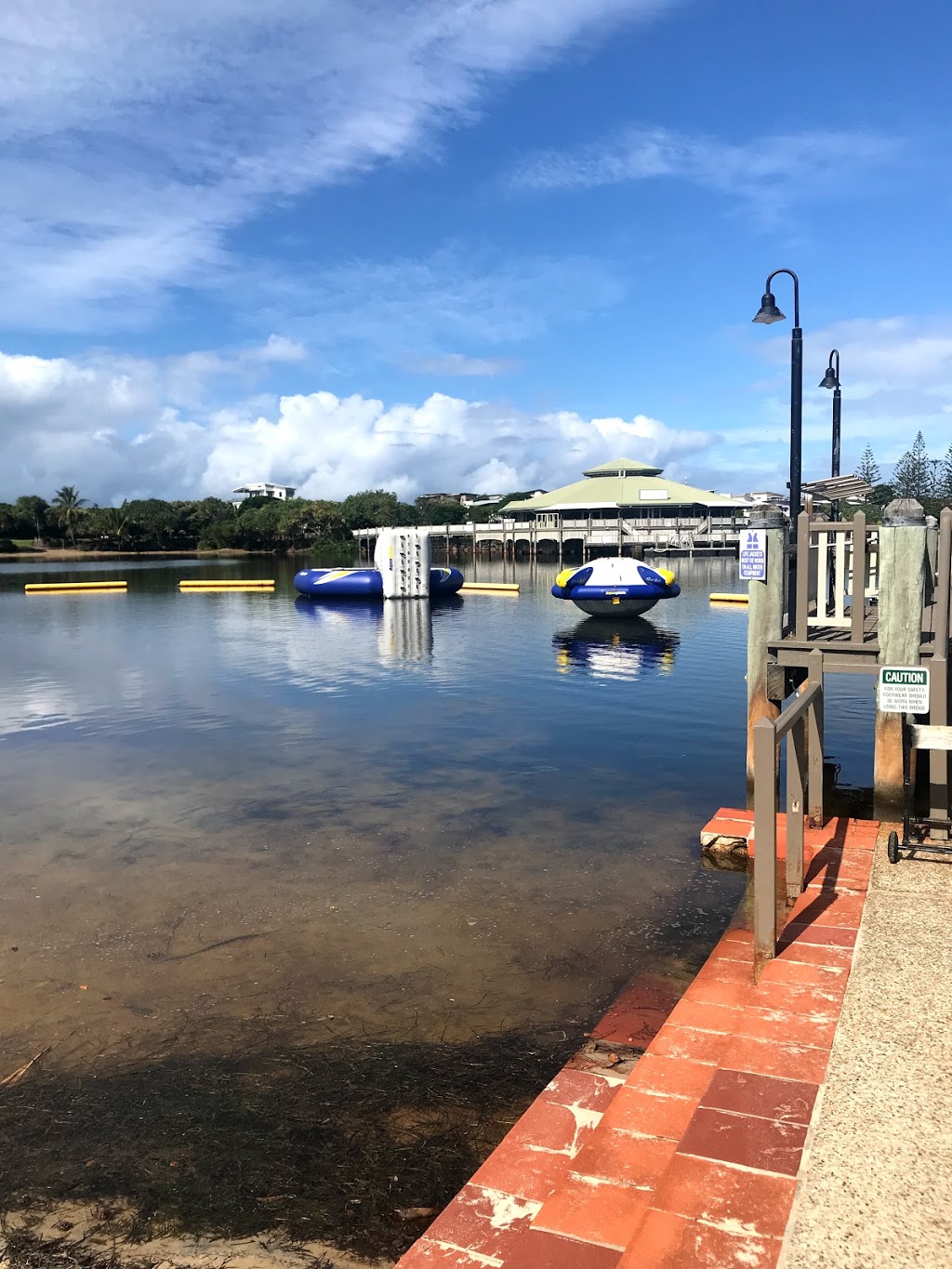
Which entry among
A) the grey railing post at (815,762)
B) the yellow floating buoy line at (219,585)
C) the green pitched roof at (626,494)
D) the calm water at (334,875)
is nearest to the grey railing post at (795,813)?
the calm water at (334,875)

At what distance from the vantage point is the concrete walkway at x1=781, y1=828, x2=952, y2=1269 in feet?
11.0

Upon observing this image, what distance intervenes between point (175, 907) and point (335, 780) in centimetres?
489

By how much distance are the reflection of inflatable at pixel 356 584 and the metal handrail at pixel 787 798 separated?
127 ft

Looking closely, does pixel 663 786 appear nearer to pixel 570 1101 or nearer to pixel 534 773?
pixel 534 773

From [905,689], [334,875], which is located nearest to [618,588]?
[334,875]

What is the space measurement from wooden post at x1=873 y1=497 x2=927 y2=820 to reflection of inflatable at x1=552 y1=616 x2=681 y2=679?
45.6 feet

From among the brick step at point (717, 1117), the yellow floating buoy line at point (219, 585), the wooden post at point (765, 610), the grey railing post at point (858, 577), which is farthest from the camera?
the yellow floating buoy line at point (219, 585)

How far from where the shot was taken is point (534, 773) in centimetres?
1433

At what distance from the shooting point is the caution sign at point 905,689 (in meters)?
8.13

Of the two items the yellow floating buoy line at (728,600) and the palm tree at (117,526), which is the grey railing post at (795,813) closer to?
the yellow floating buoy line at (728,600)

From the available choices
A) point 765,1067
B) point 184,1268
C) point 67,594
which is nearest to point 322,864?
point 184,1268

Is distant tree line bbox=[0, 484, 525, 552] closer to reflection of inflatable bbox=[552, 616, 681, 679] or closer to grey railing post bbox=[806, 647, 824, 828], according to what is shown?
reflection of inflatable bbox=[552, 616, 681, 679]

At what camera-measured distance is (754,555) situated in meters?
10.8

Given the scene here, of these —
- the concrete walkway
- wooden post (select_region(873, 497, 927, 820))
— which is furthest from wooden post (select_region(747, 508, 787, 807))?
the concrete walkway
